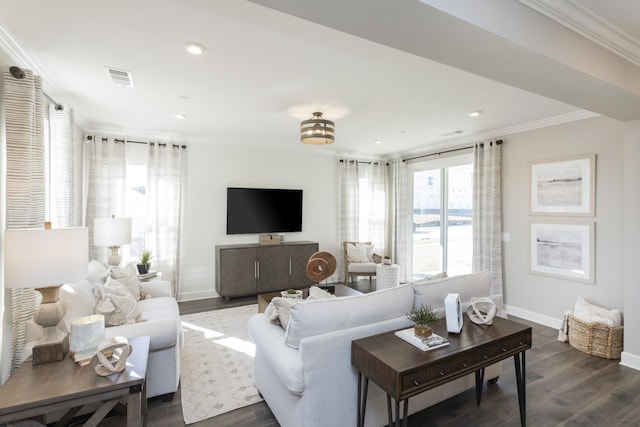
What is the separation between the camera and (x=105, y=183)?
4.53 metres

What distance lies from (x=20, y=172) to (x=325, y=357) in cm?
231

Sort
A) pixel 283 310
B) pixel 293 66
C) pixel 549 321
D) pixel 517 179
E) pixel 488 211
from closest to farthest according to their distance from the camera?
pixel 283 310 < pixel 293 66 < pixel 549 321 < pixel 517 179 < pixel 488 211

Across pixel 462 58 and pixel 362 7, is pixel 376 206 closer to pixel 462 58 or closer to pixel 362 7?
pixel 462 58

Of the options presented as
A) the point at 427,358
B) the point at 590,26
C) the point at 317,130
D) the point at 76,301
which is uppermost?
the point at 590,26

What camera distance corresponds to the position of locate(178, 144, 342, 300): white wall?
5.21 metres

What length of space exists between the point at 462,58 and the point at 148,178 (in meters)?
4.61

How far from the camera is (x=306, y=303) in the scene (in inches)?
75.9

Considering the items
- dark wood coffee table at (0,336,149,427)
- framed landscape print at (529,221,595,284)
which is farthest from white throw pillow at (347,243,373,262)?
dark wood coffee table at (0,336,149,427)

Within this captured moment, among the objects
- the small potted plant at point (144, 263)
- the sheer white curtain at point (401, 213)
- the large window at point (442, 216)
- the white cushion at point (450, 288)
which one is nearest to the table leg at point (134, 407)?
the white cushion at point (450, 288)

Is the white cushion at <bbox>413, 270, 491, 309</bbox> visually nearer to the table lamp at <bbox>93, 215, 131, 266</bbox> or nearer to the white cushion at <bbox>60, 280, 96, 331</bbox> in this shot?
the white cushion at <bbox>60, 280, 96, 331</bbox>

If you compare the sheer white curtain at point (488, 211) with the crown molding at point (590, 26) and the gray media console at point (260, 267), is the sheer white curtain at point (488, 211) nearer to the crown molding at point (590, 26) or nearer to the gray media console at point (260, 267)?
the crown molding at point (590, 26)

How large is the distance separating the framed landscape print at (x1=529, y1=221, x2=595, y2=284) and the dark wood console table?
2.39 meters

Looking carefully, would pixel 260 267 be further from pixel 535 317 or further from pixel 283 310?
pixel 535 317

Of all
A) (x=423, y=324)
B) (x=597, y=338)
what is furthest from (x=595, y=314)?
(x=423, y=324)
